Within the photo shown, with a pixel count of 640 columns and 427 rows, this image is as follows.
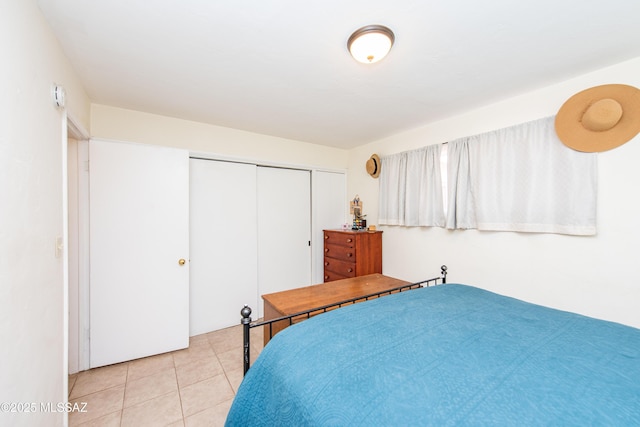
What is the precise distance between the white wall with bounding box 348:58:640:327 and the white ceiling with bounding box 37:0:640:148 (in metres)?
0.17

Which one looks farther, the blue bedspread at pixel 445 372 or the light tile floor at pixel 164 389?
the light tile floor at pixel 164 389

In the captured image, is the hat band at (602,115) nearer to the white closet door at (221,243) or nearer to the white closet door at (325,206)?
the white closet door at (325,206)

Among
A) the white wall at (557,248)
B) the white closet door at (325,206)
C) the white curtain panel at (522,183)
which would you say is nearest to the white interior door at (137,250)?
the white closet door at (325,206)

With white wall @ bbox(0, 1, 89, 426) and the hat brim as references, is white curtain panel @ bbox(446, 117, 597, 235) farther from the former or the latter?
white wall @ bbox(0, 1, 89, 426)

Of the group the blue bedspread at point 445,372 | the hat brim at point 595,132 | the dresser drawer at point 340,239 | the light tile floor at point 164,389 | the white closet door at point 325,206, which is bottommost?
the light tile floor at point 164,389

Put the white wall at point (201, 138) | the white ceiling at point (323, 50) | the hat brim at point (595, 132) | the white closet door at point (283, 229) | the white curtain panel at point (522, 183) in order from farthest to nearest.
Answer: the white closet door at point (283, 229), the white wall at point (201, 138), the white curtain panel at point (522, 183), the hat brim at point (595, 132), the white ceiling at point (323, 50)

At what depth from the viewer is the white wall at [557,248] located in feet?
5.63

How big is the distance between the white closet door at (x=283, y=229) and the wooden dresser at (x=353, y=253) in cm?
43

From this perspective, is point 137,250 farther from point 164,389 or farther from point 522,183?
point 522,183

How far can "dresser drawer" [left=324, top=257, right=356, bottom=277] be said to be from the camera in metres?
3.23

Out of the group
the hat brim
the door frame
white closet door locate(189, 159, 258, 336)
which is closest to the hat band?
the hat brim

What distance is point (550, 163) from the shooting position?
2021 mm

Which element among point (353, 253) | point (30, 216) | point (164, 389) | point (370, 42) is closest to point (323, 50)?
point (370, 42)

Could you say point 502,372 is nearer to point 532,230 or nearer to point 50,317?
point 532,230
